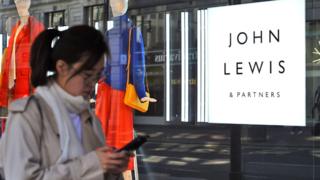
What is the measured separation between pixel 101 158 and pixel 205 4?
3.27 m

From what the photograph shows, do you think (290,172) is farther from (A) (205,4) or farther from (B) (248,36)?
(A) (205,4)

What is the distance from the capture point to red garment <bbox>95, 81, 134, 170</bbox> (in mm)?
5004

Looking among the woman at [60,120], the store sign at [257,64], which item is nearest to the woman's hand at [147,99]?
the store sign at [257,64]

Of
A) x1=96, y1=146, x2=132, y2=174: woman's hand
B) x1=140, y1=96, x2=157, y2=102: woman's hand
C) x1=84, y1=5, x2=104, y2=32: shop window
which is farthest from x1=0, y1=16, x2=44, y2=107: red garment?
x1=96, y1=146, x2=132, y2=174: woman's hand

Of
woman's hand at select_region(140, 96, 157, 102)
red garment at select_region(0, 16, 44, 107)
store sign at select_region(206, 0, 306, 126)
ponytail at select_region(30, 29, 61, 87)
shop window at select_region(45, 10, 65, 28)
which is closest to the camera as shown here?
ponytail at select_region(30, 29, 61, 87)

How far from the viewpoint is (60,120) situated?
163 cm

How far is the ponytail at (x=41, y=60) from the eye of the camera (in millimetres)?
1673

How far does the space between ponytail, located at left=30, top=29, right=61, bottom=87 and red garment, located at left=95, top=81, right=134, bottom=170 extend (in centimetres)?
328

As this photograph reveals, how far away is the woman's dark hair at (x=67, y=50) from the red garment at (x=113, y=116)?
10.8ft

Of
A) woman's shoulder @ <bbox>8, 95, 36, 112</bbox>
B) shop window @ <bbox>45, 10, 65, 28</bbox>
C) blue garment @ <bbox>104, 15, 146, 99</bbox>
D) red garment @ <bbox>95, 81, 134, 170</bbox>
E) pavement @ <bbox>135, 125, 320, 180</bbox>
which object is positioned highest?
shop window @ <bbox>45, 10, 65, 28</bbox>

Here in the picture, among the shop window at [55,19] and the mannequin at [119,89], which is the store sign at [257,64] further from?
the shop window at [55,19]

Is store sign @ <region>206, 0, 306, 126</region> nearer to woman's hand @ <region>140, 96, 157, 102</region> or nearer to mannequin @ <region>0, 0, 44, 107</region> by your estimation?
woman's hand @ <region>140, 96, 157, 102</region>

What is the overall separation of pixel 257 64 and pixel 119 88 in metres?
1.36

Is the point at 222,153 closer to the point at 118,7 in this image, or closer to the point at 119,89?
the point at 119,89
